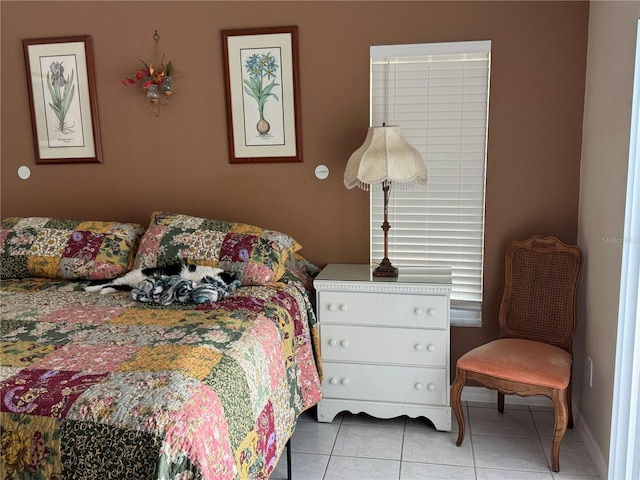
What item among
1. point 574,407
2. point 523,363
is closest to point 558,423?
point 523,363

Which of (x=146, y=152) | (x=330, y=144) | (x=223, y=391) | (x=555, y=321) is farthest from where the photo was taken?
(x=146, y=152)

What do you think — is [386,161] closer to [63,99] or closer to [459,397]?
[459,397]

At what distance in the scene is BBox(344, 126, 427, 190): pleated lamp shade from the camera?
2.64m

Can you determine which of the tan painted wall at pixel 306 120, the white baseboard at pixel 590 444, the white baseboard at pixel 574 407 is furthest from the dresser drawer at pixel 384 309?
the white baseboard at pixel 590 444

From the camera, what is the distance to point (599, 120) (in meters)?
2.58

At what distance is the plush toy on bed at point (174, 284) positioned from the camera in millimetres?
2430

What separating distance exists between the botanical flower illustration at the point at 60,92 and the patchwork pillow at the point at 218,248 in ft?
3.18

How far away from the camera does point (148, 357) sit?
1.82 meters

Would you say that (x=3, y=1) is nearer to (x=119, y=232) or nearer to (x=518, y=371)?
(x=119, y=232)

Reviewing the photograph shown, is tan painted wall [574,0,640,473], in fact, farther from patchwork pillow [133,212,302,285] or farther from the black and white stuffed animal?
the black and white stuffed animal

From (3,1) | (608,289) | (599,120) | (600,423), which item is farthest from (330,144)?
(3,1)

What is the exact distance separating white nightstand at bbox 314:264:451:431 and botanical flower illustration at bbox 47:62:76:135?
1.80 meters

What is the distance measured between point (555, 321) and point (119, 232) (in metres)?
2.26

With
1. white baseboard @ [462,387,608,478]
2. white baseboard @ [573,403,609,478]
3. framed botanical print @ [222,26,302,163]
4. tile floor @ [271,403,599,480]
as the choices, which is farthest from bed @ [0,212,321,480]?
→ white baseboard @ [573,403,609,478]
